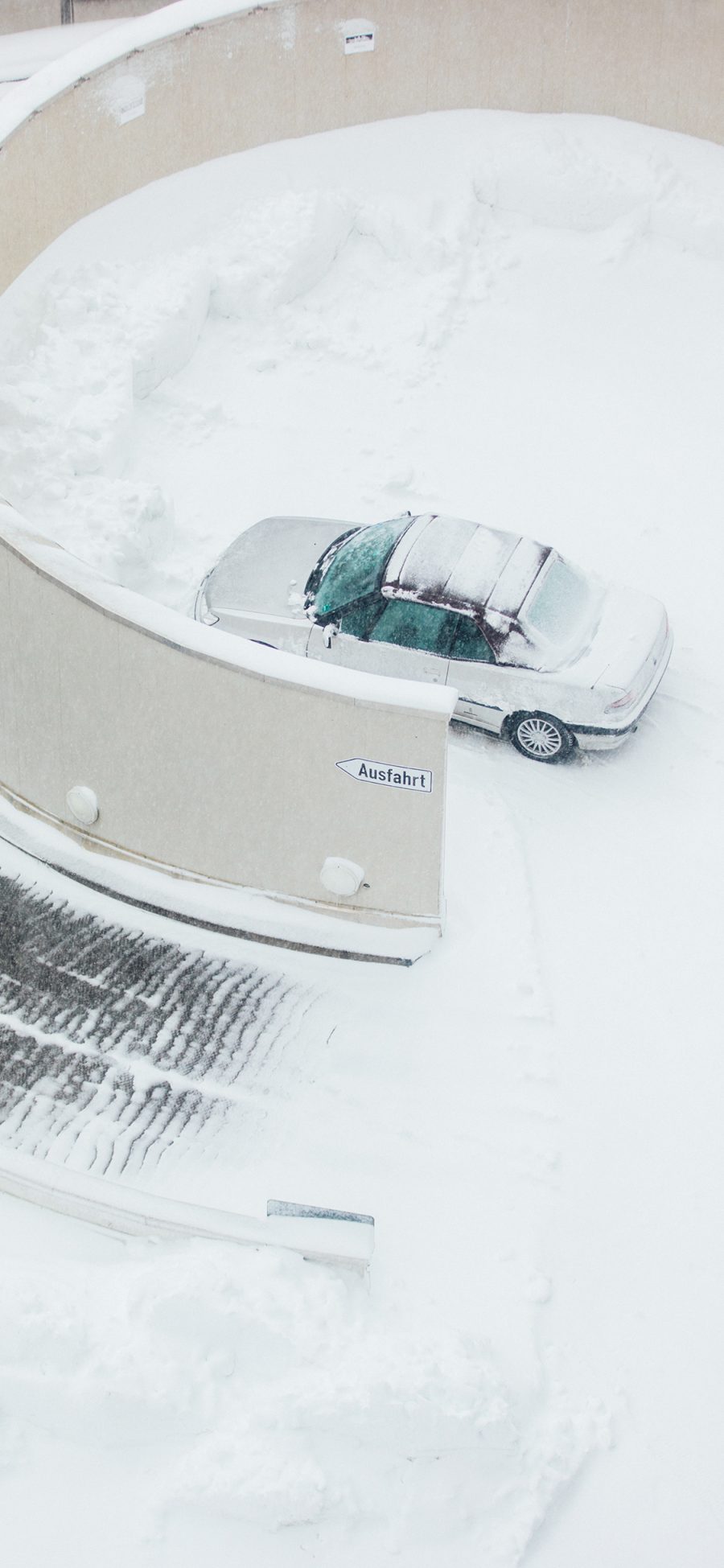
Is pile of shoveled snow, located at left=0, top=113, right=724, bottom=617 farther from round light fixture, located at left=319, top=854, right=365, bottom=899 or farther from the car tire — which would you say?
round light fixture, located at left=319, top=854, right=365, bottom=899

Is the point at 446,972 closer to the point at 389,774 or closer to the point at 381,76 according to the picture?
the point at 389,774

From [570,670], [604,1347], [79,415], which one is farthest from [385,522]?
Result: [604,1347]

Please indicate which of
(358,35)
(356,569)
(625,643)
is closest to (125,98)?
(358,35)

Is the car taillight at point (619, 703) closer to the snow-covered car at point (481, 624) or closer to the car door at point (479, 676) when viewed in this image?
the snow-covered car at point (481, 624)

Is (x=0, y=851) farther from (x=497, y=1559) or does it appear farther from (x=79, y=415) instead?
(x=497, y=1559)

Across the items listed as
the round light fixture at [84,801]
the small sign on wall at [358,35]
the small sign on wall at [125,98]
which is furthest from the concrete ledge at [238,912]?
the small sign on wall at [358,35]

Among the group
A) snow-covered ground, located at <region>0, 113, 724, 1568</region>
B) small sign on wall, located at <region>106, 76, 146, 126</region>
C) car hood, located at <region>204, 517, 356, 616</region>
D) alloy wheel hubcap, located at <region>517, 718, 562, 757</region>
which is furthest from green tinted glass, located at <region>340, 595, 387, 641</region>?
small sign on wall, located at <region>106, 76, 146, 126</region>
